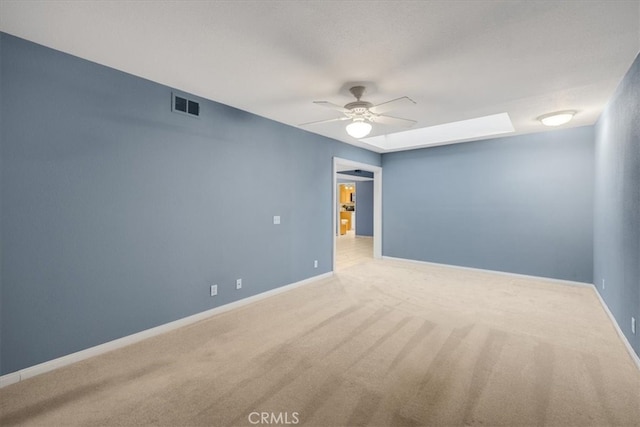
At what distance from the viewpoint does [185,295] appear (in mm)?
3252

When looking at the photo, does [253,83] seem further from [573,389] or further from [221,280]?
[573,389]

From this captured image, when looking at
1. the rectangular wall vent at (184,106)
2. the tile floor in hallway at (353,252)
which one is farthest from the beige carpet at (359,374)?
the tile floor in hallway at (353,252)

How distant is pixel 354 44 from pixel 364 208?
30.7ft

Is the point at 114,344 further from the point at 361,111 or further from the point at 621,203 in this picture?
the point at 621,203

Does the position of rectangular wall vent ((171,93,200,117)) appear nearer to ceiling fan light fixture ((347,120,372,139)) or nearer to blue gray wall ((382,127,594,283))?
ceiling fan light fixture ((347,120,372,139))

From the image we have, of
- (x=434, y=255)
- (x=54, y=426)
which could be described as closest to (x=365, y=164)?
(x=434, y=255)

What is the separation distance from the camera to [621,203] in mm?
2898

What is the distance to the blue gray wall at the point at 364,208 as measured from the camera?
11.2m

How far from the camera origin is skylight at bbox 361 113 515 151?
16.7ft

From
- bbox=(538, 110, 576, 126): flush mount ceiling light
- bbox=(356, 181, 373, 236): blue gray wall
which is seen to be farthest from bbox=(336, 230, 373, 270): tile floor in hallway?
bbox=(538, 110, 576, 126): flush mount ceiling light

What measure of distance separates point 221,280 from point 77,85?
7.90 ft

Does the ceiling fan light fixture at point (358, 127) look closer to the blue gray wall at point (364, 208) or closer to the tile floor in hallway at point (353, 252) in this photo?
the tile floor in hallway at point (353, 252)

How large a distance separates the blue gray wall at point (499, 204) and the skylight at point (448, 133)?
0.33 metres

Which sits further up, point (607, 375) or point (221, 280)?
point (221, 280)
